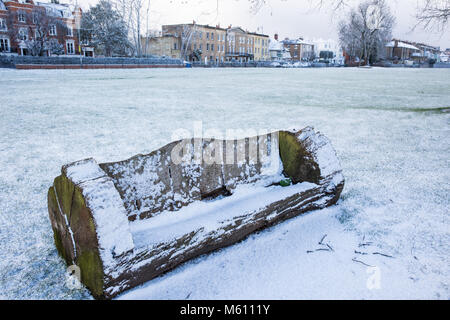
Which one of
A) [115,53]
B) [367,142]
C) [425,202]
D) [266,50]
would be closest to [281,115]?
[367,142]

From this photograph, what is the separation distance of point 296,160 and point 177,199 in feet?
3.42

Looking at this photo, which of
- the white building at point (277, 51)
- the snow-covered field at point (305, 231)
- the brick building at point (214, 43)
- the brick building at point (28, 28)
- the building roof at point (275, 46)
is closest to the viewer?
the snow-covered field at point (305, 231)

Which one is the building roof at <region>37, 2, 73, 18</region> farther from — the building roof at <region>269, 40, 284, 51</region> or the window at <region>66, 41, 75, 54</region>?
the building roof at <region>269, 40, 284, 51</region>

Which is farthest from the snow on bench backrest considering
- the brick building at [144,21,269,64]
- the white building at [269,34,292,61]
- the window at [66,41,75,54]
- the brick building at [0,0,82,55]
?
the white building at [269,34,292,61]

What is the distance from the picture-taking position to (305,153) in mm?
2412

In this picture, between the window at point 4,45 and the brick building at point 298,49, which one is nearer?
the window at point 4,45

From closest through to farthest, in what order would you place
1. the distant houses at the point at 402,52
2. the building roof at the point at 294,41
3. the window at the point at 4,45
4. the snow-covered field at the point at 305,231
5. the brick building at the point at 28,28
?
the snow-covered field at the point at 305,231 → the brick building at the point at 28,28 → the window at the point at 4,45 → the distant houses at the point at 402,52 → the building roof at the point at 294,41

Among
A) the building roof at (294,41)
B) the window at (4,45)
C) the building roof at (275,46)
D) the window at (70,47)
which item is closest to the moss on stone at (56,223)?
the window at (4,45)

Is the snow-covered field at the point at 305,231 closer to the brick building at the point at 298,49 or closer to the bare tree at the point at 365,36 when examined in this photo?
the bare tree at the point at 365,36

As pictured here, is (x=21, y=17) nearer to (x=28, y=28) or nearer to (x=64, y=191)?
(x=28, y=28)

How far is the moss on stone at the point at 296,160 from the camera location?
94.5 inches

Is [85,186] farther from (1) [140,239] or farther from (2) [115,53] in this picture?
(2) [115,53]

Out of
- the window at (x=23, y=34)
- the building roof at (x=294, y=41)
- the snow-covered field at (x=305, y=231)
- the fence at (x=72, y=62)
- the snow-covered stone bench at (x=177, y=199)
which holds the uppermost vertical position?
the building roof at (x=294, y=41)

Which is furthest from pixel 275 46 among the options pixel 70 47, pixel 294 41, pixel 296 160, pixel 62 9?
pixel 296 160
